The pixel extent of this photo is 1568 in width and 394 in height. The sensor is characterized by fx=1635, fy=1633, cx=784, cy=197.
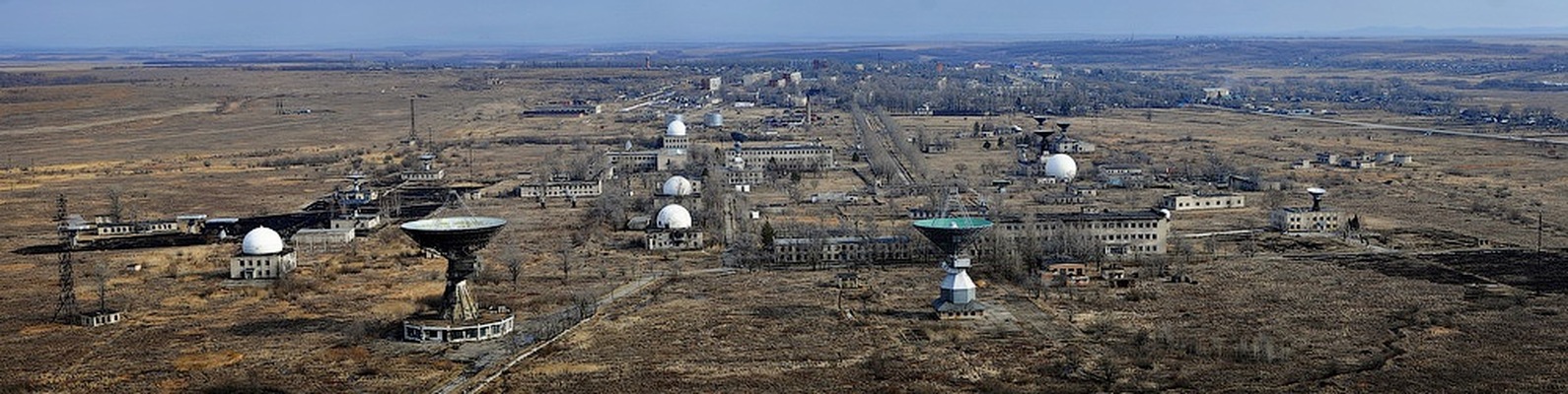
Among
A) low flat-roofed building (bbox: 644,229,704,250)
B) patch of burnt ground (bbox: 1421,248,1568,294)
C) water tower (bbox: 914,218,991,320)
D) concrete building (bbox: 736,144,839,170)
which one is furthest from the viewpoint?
concrete building (bbox: 736,144,839,170)

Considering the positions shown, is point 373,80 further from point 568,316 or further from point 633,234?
point 568,316

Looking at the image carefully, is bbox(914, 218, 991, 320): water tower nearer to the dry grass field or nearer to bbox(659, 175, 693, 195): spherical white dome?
the dry grass field

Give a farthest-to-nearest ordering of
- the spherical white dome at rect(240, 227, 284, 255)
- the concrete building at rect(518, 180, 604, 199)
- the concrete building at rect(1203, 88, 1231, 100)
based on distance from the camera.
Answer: the concrete building at rect(1203, 88, 1231, 100) → the concrete building at rect(518, 180, 604, 199) → the spherical white dome at rect(240, 227, 284, 255)

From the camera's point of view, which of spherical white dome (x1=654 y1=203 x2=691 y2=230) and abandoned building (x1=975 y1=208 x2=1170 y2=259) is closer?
abandoned building (x1=975 y1=208 x2=1170 y2=259)

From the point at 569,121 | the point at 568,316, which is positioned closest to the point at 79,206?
the point at 568,316

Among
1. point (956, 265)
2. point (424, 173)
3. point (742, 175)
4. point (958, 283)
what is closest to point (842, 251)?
point (956, 265)

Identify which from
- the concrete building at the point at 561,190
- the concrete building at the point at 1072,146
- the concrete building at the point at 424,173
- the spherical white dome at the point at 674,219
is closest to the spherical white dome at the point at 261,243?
the spherical white dome at the point at 674,219

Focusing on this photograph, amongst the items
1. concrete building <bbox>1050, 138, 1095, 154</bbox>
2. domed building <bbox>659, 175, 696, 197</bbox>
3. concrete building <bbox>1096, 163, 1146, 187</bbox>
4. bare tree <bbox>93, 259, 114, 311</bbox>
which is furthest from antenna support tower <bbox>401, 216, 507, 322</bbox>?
concrete building <bbox>1050, 138, 1095, 154</bbox>
